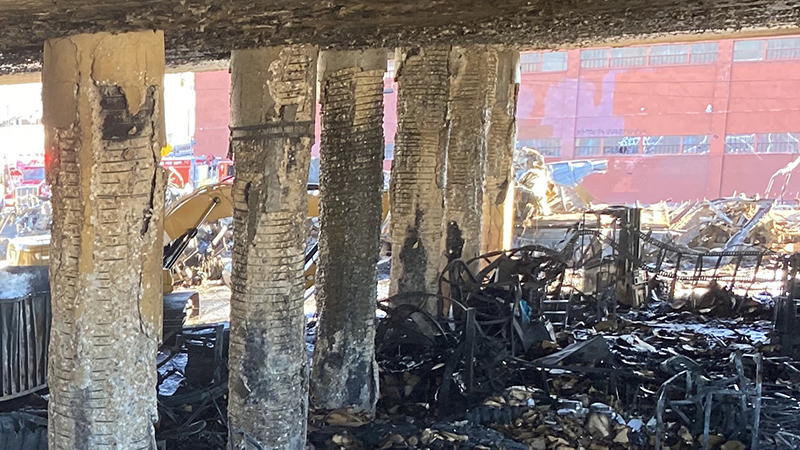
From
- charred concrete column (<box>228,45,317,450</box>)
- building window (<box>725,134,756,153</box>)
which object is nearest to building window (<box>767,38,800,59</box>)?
building window (<box>725,134,756,153</box>)

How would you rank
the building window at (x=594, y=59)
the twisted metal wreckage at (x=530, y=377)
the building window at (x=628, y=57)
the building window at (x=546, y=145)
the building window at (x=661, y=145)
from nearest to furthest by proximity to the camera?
the twisted metal wreckage at (x=530, y=377), the building window at (x=628, y=57), the building window at (x=661, y=145), the building window at (x=594, y=59), the building window at (x=546, y=145)

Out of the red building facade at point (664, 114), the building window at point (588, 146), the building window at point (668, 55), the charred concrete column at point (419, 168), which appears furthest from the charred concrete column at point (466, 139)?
the building window at point (588, 146)

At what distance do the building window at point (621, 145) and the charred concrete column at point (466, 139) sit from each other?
1755 centimetres

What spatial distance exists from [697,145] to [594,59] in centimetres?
420

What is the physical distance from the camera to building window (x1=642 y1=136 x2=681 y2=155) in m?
24.4

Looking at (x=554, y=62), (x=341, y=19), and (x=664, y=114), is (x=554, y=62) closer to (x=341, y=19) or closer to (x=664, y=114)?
(x=664, y=114)

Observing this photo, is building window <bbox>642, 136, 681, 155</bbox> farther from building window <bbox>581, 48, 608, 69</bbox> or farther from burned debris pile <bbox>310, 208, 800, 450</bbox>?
burned debris pile <bbox>310, 208, 800, 450</bbox>

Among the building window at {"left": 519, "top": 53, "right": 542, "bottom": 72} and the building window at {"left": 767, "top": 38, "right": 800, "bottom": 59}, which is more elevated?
the building window at {"left": 767, "top": 38, "right": 800, "bottom": 59}

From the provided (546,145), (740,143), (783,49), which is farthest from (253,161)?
(740,143)

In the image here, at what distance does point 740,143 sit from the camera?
2394 centimetres

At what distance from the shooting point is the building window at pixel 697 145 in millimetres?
24094

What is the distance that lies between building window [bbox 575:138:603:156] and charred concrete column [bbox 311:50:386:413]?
20274 millimetres

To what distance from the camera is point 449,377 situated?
6.82m

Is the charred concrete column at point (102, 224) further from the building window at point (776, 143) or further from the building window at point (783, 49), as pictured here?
the building window at point (776, 143)
